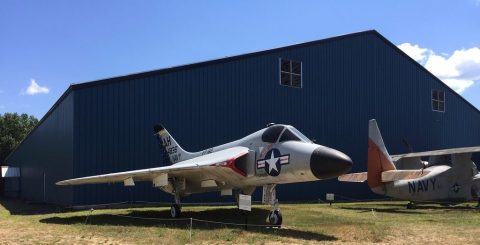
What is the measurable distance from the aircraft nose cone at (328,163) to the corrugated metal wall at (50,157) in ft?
45.2

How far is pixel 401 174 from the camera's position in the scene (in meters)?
19.6

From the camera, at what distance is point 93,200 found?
21406mm

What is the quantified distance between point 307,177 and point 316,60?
773 inches

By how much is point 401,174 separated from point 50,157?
19.6m

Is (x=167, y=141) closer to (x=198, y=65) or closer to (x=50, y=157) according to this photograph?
(x=198, y=65)

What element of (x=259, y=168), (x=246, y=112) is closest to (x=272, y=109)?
(x=246, y=112)

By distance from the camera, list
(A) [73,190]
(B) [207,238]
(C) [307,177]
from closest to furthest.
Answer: (B) [207,238]
(C) [307,177]
(A) [73,190]

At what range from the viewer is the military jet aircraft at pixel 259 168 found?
463 inches

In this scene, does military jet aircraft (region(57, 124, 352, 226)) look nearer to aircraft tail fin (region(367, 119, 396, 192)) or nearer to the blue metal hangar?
the blue metal hangar

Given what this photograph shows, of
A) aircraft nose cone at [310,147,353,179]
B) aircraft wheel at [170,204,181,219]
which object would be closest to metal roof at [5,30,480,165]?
aircraft wheel at [170,204,181,219]

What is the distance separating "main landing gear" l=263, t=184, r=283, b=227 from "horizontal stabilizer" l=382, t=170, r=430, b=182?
339 inches

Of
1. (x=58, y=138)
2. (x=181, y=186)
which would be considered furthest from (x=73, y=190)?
(x=181, y=186)

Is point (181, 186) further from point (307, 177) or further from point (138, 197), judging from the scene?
point (138, 197)

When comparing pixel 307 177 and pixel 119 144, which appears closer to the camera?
pixel 307 177
